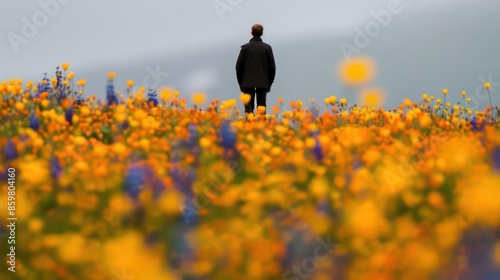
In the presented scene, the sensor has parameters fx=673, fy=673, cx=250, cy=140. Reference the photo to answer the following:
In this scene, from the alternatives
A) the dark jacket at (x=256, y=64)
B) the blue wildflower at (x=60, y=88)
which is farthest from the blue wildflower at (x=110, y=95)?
the dark jacket at (x=256, y=64)

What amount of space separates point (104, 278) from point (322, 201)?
1.31 meters

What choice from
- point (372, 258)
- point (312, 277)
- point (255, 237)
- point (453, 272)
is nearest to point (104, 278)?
point (255, 237)

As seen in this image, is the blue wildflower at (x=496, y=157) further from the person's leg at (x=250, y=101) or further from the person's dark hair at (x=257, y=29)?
the person's dark hair at (x=257, y=29)

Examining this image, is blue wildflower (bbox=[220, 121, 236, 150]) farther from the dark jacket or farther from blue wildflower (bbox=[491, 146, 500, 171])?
the dark jacket

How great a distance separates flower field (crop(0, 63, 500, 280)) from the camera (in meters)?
3.15

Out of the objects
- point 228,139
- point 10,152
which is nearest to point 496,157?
point 228,139

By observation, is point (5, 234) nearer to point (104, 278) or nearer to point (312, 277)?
point (104, 278)

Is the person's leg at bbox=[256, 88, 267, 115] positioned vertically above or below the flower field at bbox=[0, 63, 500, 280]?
above

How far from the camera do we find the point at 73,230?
3.58m

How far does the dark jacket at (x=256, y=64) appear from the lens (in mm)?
11445

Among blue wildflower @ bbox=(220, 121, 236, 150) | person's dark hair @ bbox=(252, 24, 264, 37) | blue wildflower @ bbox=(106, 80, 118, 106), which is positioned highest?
person's dark hair @ bbox=(252, 24, 264, 37)

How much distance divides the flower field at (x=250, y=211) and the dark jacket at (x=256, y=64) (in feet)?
19.9

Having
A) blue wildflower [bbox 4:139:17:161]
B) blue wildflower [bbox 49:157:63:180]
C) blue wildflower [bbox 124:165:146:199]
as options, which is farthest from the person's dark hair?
blue wildflower [bbox 124:165:146:199]

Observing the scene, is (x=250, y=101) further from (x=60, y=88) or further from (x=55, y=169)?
(x=55, y=169)
